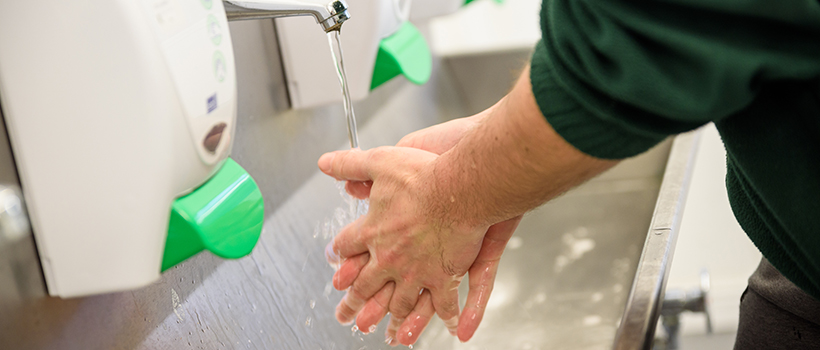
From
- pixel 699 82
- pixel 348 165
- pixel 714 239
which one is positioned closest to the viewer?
pixel 699 82

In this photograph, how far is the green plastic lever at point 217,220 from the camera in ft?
1.74

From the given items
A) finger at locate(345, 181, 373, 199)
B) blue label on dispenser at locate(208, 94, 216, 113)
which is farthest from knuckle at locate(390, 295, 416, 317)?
blue label on dispenser at locate(208, 94, 216, 113)

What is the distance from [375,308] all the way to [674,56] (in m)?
0.47

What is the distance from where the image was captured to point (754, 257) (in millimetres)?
1771

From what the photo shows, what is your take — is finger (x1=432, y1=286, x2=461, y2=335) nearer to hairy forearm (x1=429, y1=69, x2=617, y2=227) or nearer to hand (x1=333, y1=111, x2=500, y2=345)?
hand (x1=333, y1=111, x2=500, y2=345)

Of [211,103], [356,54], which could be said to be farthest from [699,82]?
[356,54]

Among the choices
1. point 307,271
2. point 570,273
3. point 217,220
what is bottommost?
point 570,273

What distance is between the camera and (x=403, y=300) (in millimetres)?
718

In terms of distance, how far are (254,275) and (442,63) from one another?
956mm

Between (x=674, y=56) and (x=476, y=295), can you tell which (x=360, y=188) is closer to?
(x=476, y=295)

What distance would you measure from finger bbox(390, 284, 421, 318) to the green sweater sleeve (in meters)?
0.36

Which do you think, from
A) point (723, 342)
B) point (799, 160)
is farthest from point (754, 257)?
point (799, 160)

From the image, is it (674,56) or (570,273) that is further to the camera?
(570,273)

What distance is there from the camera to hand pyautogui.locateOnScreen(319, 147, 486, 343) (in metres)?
0.62
